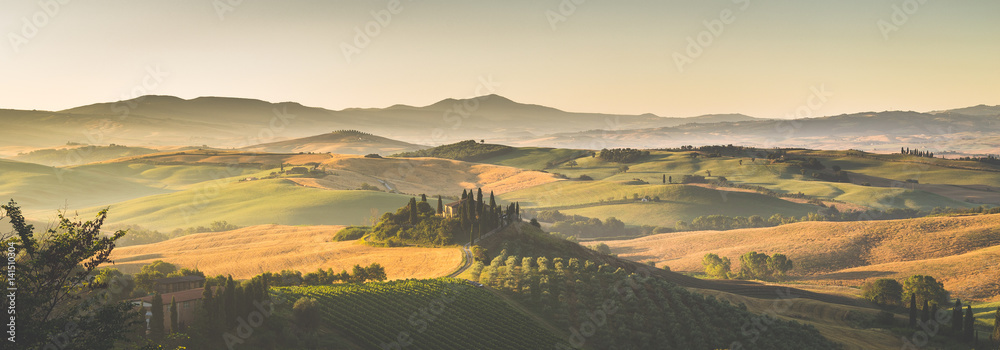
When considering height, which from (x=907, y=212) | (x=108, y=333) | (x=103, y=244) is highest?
(x=103, y=244)

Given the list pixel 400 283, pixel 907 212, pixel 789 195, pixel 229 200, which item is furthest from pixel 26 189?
pixel 907 212

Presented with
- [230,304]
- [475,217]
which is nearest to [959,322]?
[475,217]

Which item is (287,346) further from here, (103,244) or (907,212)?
(907,212)

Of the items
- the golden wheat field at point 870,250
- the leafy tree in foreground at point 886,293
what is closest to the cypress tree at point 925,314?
the leafy tree in foreground at point 886,293

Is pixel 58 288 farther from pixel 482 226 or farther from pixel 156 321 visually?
pixel 482 226

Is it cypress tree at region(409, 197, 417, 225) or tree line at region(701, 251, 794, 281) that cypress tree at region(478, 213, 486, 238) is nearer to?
cypress tree at region(409, 197, 417, 225)

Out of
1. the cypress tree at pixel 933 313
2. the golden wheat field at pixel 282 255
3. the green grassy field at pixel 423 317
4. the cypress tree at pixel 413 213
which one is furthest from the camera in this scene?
the cypress tree at pixel 413 213

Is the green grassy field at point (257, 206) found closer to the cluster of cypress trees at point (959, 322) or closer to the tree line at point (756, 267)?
the tree line at point (756, 267)
